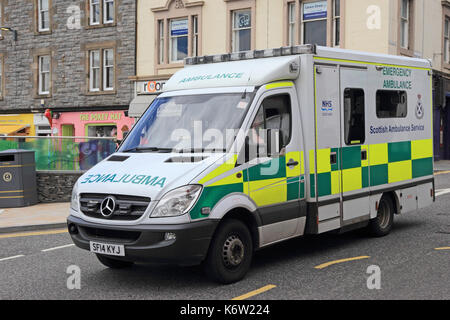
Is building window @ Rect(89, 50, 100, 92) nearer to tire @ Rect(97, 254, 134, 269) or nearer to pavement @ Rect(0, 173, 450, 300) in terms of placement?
pavement @ Rect(0, 173, 450, 300)

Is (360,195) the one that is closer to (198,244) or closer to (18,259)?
→ (198,244)

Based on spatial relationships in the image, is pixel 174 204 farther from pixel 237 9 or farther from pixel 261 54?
pixel 237 9

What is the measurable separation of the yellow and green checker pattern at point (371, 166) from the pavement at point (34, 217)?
5792 mm

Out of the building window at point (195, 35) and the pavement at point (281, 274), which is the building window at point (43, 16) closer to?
the building window at point (195, 35)

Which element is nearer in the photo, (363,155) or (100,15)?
(363,155)

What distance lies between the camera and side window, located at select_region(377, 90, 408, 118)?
8906mm

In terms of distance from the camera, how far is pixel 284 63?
7242 mm

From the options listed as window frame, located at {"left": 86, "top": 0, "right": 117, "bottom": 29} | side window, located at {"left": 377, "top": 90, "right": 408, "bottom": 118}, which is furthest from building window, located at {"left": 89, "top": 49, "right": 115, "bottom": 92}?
side window, located at {"left": 377, "top": 90, "right": 408, "bottom": 118}

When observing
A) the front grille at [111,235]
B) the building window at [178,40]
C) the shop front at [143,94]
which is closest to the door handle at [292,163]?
the front grille at [111,235]

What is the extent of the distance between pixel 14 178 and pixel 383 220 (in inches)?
351

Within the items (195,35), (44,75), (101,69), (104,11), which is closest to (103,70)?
(101,69)

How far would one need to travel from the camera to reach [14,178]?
14.2 metres

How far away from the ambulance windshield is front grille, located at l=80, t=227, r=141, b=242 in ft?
3.68

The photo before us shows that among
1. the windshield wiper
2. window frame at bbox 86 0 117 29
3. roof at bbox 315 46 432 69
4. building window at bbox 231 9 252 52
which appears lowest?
the windshield wiper
